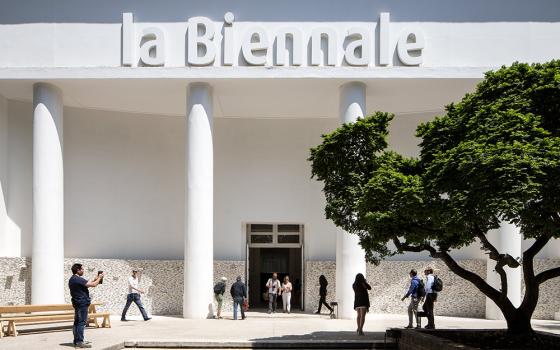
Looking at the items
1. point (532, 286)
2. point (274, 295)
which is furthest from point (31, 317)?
point (532, 286)

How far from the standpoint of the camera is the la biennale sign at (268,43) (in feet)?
58.2

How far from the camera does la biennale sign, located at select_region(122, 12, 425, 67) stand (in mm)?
17750

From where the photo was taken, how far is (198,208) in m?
18.0

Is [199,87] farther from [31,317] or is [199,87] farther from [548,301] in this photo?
[548,301]

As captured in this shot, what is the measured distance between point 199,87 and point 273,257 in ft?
26.0

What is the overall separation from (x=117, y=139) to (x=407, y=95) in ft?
31.5

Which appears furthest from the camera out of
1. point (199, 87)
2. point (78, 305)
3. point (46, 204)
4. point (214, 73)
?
point (199, 87)

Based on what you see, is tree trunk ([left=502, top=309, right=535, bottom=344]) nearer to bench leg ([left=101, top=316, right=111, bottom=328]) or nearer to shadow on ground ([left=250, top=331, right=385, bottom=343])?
shadow on ground ([left=250, top=331, right=385, bottom=343])

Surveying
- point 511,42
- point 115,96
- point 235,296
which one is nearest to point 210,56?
point 115,96

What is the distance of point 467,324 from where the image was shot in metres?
17.2

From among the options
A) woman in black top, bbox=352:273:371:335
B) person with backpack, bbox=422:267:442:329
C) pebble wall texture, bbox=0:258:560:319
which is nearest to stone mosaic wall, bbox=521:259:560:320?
pebble wall texture, bbox=0:258:560:319

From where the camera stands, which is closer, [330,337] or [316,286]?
[330,337]

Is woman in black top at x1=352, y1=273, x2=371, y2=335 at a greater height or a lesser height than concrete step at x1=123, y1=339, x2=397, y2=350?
greater

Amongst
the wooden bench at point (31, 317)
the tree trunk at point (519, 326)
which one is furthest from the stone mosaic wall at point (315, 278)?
the tree trunk at point (519, 326)
